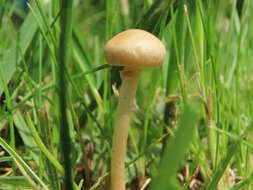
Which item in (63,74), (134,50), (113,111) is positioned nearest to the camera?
(63,74)

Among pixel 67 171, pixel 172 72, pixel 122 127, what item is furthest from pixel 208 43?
pixel 67 171

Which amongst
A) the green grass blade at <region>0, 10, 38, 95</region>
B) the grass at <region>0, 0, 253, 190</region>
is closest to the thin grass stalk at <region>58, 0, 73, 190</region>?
the grass at <region>0, 0, 253, 190</region>

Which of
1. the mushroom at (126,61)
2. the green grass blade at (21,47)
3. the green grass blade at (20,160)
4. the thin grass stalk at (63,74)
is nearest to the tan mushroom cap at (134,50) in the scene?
the mushroom at (126,61)

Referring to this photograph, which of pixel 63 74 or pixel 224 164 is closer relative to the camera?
pixel 63 74

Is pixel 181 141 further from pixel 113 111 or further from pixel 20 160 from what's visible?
pixel 113 111

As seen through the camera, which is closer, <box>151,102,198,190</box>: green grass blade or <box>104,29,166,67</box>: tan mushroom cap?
<box>151,102,198,190</box>: green grass blade

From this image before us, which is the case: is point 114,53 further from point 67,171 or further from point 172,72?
point 172,72

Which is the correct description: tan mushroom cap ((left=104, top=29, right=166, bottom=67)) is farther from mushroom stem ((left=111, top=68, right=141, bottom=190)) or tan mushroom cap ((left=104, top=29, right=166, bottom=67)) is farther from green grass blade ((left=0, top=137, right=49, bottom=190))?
green grass blade ((left=0, top=137, right=49, bottom=190))

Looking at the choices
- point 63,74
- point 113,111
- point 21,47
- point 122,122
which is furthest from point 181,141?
point 21,47
